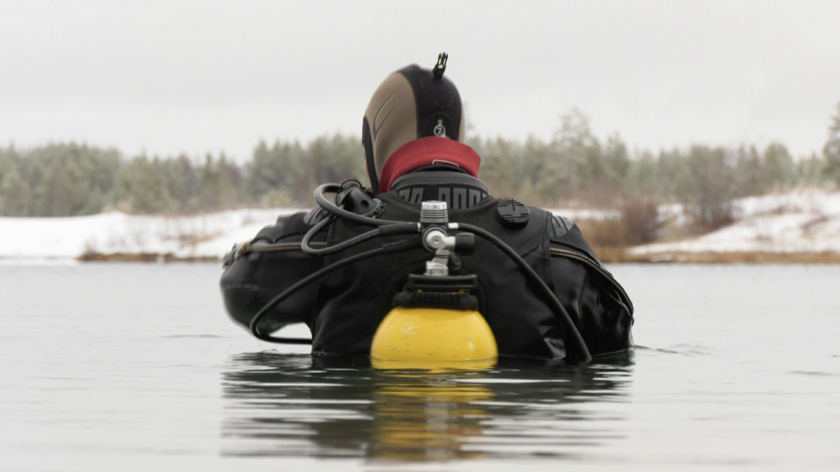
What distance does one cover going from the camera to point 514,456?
9.07ft

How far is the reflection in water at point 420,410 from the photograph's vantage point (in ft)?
9.46

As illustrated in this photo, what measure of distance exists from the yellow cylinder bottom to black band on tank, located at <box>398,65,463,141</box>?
1044 mm

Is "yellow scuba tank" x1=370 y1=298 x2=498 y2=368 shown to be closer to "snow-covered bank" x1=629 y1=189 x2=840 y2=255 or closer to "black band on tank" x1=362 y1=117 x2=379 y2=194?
"black band on tank" x1=362 y1=117 x2=379 y2=194

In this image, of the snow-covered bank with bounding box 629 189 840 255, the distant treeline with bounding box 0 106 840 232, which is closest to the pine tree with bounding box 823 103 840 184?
the distant treeline with bounding box 0 106 840 232

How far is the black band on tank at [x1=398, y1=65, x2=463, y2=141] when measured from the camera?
507 centimetres

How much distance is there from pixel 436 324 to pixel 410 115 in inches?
46.3

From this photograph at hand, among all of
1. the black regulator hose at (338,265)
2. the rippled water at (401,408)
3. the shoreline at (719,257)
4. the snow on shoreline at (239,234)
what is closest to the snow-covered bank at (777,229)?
the snow on shoreline at (239,234)

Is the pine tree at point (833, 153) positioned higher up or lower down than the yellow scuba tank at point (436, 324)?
higher up

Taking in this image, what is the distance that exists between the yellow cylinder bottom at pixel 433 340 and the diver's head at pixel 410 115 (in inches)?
32.0

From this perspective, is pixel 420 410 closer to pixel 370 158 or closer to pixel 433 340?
pixel 433 340

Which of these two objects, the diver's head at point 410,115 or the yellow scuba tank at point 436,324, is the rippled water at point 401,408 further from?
the diver's head at point 410,115

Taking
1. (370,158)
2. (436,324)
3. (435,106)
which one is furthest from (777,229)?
(436,324)

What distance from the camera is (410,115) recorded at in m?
5.09

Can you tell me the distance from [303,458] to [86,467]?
1.77 feet
